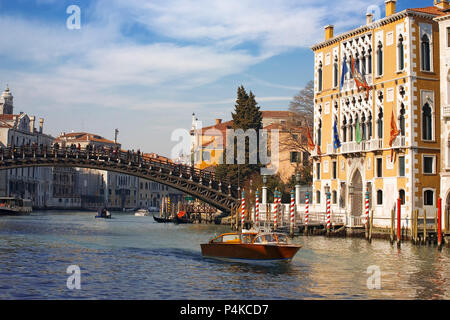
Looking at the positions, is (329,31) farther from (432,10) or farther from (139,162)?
(139,162)

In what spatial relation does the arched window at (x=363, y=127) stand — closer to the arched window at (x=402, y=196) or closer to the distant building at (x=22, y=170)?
the arched window at (x=402, y=196)

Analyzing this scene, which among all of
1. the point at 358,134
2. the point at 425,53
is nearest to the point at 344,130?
the point at 358,134

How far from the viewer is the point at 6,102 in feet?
315

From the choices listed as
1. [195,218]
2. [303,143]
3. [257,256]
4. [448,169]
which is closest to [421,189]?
[448,169]

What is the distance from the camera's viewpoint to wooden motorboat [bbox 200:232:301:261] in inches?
807

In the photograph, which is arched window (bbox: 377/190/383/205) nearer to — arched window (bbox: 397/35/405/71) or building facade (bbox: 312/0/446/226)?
building facade (bbox: 312/0/446/226)

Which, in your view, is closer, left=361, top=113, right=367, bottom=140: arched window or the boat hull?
the boat hull

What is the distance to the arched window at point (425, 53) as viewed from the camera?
96.7ft

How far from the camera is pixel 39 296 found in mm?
14508

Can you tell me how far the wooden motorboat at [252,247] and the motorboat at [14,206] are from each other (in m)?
41.9

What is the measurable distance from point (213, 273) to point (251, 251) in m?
2.41

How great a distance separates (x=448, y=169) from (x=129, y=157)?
2265 cm

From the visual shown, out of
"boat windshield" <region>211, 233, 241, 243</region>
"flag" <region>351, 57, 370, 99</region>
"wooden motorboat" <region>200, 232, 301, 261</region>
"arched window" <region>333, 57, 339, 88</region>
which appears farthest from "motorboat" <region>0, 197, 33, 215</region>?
"boat windshield" <region>211, 233, 241, 243</region>

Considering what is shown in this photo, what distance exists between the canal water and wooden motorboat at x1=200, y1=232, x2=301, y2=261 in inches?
13.4
